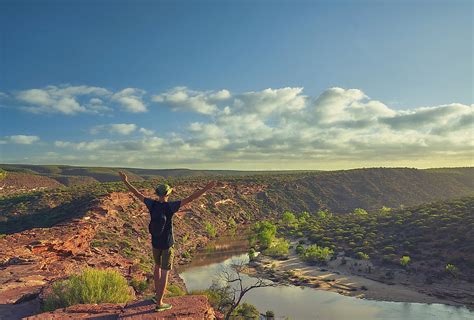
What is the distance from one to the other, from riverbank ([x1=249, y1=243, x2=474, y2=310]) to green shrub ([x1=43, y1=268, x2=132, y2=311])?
107 ft

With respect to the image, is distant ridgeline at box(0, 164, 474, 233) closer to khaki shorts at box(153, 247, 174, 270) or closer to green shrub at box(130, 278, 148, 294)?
green shrub at box(130, 278, 148, 294)

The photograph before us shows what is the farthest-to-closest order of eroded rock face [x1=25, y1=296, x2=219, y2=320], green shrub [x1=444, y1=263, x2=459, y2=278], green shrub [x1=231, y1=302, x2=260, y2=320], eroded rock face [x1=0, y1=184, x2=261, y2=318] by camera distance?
green shrub [x1=444, y1=263, x2=459, y2=278] → green shrub [x1=231, y1=302, x2=260, y2=320] → eroded rock face [x1=0, y1=184, x2=261, y2=318] → eroded rock face [x1=25, y1=296, x2=219, y2=320]

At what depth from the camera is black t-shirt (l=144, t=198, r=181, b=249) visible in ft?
28.2

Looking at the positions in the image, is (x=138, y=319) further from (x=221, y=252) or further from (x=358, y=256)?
(x=221, y=252)

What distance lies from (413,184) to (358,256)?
105 m

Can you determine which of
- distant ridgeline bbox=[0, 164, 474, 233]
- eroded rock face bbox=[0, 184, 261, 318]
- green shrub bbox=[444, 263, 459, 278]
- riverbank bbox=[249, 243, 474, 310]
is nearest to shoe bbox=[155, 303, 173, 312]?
eroded rock face bbox=[0, 184, 261, 318]

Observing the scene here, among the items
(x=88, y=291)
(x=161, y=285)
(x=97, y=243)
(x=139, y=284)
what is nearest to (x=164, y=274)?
(x=161, y=285)

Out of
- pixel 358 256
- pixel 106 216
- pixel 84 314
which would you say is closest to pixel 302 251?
pixel 358 256

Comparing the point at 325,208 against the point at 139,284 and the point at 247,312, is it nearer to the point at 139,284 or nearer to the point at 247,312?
the point at 247,312

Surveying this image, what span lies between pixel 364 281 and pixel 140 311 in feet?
130

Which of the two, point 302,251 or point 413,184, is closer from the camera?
point 302,251

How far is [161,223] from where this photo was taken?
28.2ft

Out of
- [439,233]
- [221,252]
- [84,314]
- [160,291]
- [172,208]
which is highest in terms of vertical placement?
[172,208]

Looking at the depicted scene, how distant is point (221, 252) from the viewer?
201 feet
